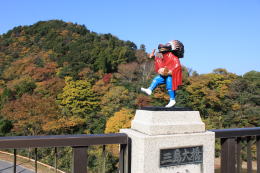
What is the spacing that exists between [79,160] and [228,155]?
72.2 inches

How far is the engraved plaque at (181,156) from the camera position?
2.16m

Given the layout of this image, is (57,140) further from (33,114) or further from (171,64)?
(33,114)

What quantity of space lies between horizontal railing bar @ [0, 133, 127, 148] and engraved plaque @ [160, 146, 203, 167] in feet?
1.50

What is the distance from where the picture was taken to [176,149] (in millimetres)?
2225

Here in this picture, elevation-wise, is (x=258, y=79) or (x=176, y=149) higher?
(x=258, y=79)

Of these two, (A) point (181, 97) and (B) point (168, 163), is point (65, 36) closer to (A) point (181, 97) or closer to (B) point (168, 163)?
(A) point (181, 97)

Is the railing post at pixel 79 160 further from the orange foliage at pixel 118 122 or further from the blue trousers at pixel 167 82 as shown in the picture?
the orange foliage at pixel 118 122

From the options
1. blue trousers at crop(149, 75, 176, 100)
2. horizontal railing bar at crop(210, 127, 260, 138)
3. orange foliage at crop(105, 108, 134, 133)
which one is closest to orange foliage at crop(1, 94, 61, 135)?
orange foliage at crop(105, 108, 134, 133)

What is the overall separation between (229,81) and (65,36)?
33.2 metres

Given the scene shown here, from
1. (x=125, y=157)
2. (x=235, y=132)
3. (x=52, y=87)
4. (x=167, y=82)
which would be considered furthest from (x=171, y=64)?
(x=52, y=87)

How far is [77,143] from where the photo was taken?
6.16ft

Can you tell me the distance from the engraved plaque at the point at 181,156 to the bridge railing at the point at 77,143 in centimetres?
36

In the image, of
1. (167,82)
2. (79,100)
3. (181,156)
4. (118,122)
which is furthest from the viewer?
(79,100)

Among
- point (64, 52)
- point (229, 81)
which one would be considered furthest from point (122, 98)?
point (64, 52)
